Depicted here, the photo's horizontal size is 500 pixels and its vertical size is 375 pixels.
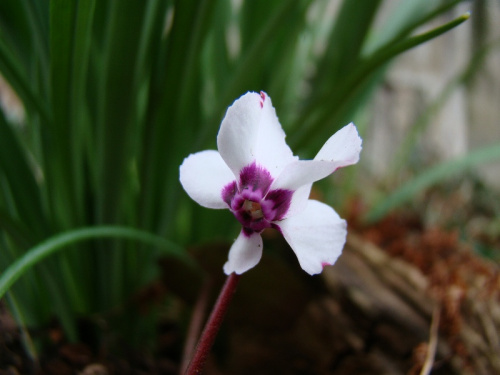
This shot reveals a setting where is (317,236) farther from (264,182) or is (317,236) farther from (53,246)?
(53,246)

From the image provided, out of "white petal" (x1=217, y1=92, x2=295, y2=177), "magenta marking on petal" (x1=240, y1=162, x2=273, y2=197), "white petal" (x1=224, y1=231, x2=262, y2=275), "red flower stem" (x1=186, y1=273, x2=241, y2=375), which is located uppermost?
"white petal" (x1=217, y1=92, x2=295, y2=177)

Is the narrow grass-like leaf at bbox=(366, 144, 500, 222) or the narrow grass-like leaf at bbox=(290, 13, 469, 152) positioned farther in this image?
the narrow grass-like leaf at bbox=(366, 144, 500, 222)

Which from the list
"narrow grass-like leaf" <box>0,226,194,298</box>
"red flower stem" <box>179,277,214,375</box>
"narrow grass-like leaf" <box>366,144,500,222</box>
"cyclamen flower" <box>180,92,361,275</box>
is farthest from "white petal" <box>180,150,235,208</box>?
"narrow grass-like leaf" <box>366,144,500,222</box>

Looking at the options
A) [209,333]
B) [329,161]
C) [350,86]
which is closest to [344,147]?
[329,161]

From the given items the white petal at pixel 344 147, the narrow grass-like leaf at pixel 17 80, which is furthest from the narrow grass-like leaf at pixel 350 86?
the narrow grass-like leaf at pixel 17 80

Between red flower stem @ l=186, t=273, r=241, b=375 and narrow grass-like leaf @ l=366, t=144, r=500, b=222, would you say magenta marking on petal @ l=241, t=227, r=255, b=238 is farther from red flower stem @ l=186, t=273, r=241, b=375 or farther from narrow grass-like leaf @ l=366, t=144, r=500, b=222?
narrow grass-like leaf @ l=366, t=144, r=500, b=222

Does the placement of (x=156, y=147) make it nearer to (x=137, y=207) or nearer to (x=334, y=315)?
(x=137, y=207)

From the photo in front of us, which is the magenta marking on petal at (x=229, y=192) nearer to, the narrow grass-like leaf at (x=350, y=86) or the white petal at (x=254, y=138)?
the white petal at (x=254, y=138)
